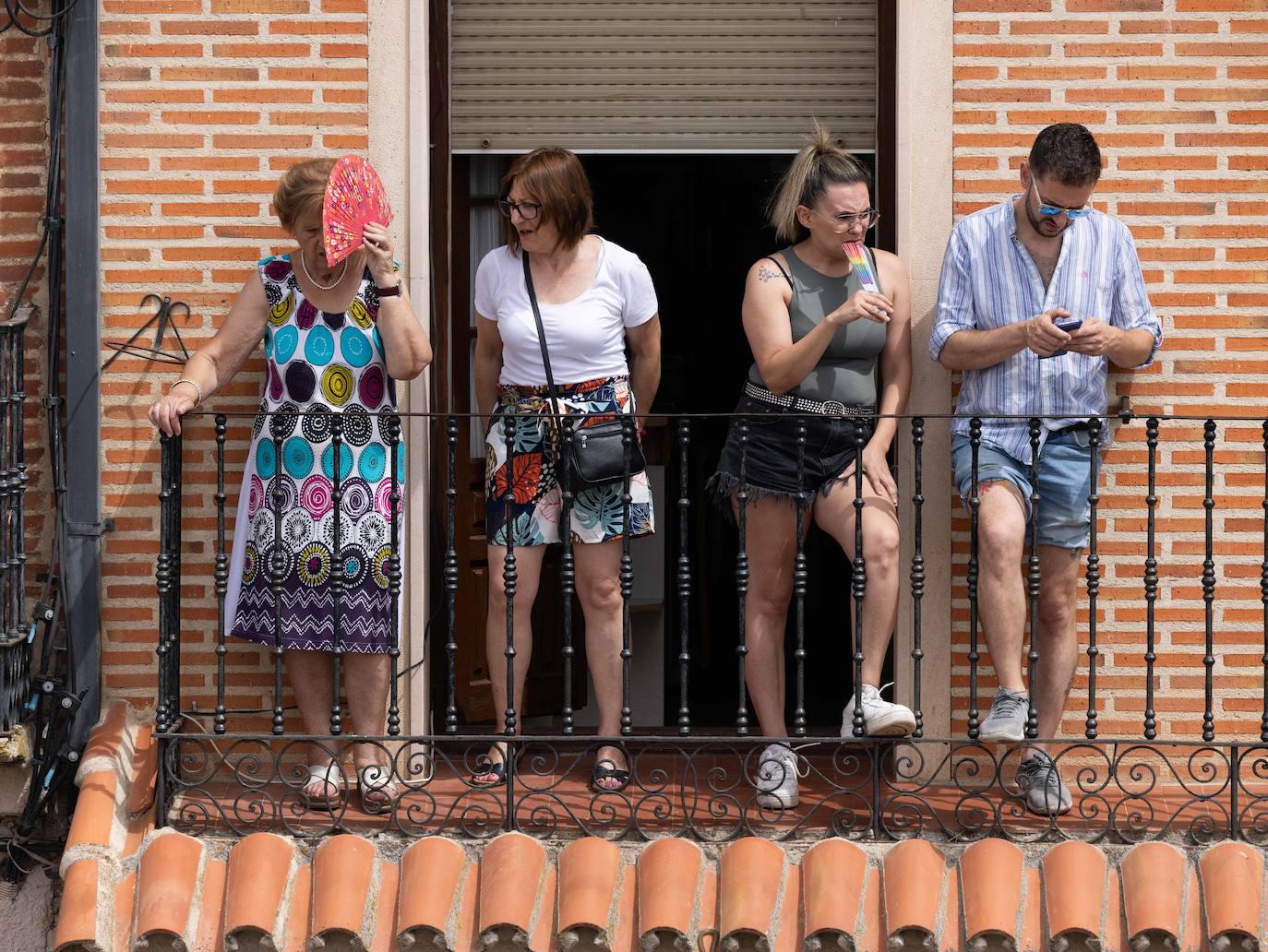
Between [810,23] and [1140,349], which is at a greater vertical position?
[810,23]

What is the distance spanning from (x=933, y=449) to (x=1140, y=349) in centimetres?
80

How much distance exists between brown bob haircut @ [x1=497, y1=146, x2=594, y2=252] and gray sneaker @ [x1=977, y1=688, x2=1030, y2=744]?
2.01 meters

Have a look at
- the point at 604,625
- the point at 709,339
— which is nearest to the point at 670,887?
the point at 604,625

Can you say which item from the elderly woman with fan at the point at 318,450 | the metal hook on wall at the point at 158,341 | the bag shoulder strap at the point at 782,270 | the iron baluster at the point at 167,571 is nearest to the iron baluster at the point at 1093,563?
the bag shoulder strap at the point at 782,270

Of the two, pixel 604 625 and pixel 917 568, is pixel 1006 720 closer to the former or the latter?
pixel 917 568

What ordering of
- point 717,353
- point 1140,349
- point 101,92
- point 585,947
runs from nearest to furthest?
point 585,947 < point 1140,349 < point 101,92 < point 717,353

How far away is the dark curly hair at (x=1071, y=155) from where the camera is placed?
508 centimetres

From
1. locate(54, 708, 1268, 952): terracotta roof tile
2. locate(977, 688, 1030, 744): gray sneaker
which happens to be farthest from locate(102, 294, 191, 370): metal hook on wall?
locate(977, 688, 1030, 744): gray sneaker

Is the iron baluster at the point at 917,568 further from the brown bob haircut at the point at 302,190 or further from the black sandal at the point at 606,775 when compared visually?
the brown bob haircut at the point at 302,190

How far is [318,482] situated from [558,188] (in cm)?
122

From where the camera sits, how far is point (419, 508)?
5766mm

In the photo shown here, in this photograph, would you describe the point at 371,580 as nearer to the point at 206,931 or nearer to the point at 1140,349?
the point at 206,931

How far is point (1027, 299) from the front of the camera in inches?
212

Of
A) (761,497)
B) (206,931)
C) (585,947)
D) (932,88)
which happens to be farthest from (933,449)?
(206,931)
